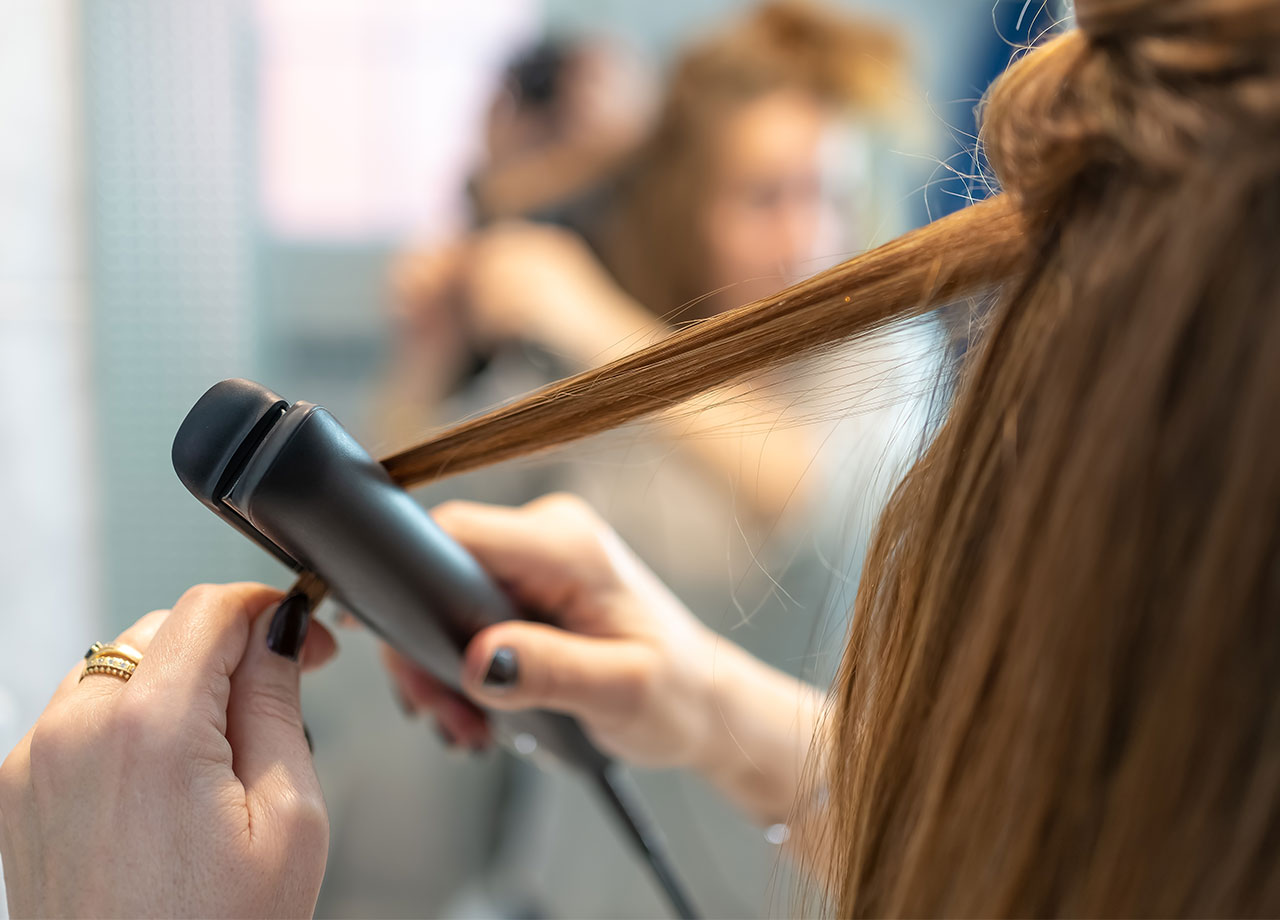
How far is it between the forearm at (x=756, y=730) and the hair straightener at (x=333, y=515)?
0.15 metres

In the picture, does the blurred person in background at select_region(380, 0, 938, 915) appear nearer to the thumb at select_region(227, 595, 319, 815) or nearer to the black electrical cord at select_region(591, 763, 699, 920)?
the black electrical cord at select_region(591, 763, 699, 920)

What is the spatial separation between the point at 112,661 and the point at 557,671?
6.1 inches

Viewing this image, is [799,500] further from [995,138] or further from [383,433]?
[995,138]

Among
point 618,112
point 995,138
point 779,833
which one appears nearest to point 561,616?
point 779,833

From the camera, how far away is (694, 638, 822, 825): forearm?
46 centimetres

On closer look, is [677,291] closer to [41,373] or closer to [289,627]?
[41,373]

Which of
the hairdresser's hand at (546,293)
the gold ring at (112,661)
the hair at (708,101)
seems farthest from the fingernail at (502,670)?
the hair at (708,101)

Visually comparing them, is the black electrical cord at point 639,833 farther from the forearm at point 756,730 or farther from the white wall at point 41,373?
Answer: the white wall at point 41,373

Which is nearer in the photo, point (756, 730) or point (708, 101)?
point (756, 730)

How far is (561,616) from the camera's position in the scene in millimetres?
423

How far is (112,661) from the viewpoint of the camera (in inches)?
11.0

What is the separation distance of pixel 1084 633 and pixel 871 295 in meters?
0.09

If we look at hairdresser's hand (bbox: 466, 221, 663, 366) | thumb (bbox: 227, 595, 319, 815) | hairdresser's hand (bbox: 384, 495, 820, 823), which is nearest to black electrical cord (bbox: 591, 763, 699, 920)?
hairdresser's hand (bbox: 384, 495, 820, 823)

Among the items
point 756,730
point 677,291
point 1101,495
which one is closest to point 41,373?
point 756,730
